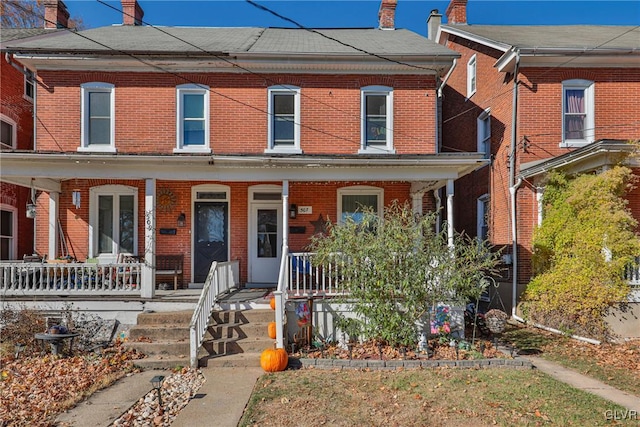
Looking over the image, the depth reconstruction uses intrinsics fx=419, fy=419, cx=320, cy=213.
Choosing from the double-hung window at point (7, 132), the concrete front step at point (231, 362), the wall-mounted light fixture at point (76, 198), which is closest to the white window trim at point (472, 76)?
the concrete front step at point (231, 362)

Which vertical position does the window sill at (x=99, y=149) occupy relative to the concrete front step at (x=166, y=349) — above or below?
above

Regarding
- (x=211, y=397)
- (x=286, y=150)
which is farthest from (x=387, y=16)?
(x=211, y=397)

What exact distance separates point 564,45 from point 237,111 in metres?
8.95

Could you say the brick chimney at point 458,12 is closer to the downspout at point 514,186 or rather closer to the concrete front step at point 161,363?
the downspout at point 514,186

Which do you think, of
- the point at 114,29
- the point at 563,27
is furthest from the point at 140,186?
the point at 563,27

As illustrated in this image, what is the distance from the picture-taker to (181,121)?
35.9 feet

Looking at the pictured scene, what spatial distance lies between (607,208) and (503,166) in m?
3.32

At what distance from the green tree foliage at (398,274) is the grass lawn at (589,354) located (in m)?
2.07

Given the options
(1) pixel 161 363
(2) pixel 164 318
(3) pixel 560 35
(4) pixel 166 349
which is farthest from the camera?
(3) pixel 560 35

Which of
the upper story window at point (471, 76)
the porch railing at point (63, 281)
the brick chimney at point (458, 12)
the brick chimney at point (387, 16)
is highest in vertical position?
the brick chimney at point (458, 12)

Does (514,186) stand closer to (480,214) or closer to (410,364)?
(480,214)

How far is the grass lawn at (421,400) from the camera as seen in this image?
197 inches

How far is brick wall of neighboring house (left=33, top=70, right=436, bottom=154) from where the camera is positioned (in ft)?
35.3

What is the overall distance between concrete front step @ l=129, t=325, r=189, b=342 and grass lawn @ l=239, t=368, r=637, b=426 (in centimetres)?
201
